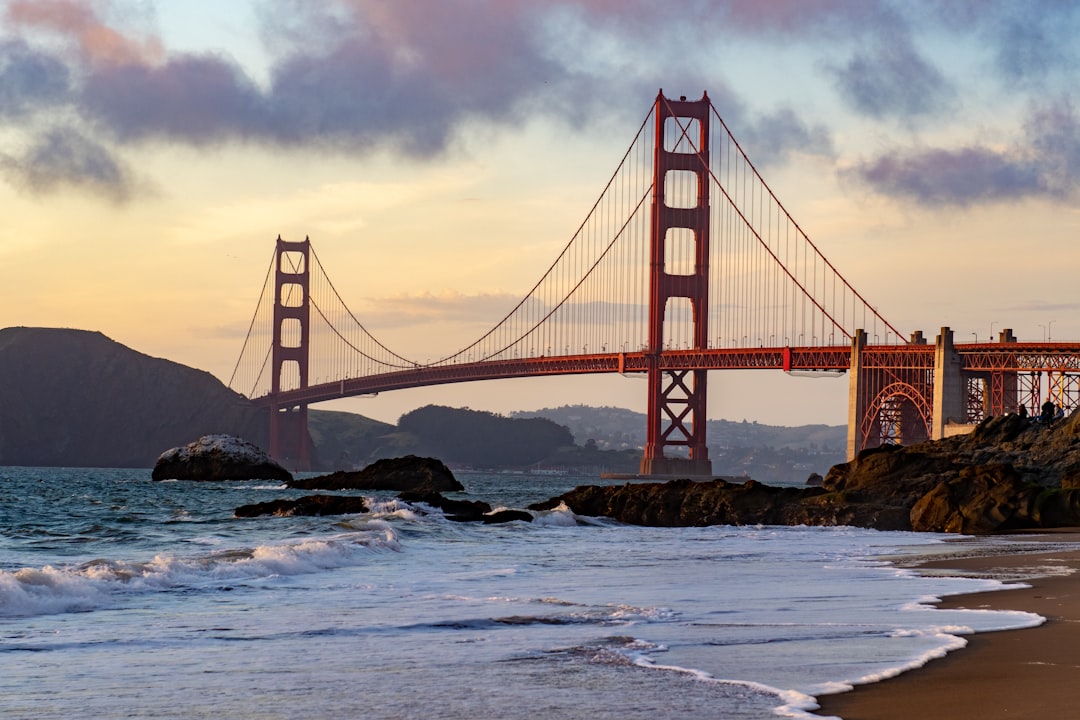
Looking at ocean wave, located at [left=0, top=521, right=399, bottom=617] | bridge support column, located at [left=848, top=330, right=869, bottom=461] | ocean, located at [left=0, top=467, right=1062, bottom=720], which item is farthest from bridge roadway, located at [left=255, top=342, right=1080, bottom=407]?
ocean wave, located at [left=0, top=521, right=399, bottom=617]

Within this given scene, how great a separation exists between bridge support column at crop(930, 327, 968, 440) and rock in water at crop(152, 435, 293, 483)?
32.3 metres

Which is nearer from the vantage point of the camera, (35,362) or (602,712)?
(602,712)

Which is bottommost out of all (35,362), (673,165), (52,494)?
(52,494)

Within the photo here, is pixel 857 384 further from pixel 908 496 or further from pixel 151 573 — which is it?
pixel 151 573

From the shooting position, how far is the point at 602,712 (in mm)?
7945

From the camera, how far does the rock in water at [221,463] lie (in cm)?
6869

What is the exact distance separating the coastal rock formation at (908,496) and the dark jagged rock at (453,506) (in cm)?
306

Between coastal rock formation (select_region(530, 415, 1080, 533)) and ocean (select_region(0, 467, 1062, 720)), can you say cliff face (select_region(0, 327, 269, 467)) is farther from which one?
ocean (select_region(0, 467, 1062, 720))

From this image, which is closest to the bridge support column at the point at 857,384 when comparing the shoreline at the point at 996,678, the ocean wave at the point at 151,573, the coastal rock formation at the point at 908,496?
the coastal rock formation at the point at 908,496

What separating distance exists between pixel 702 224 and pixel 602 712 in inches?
3455

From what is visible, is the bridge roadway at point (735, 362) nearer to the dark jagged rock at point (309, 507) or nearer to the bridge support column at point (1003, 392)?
the bridge support column at point (1003, 392)

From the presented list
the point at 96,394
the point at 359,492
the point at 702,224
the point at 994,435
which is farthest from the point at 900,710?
the point at 96,394

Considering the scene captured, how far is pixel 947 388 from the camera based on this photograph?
233 feet

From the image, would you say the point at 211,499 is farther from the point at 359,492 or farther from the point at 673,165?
the point at 673,165
